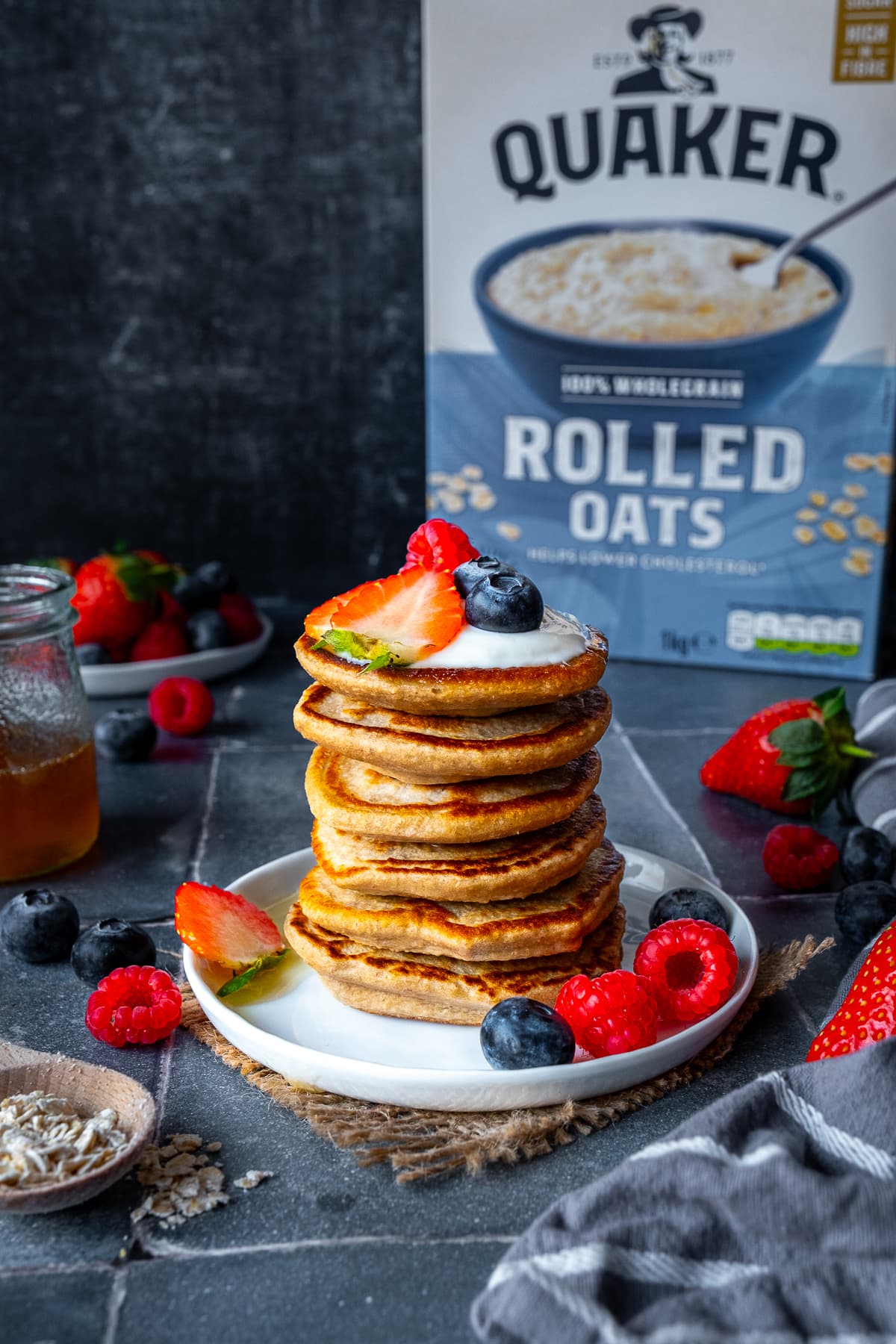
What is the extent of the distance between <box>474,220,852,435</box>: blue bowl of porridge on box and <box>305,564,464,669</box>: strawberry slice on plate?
4.60 ft

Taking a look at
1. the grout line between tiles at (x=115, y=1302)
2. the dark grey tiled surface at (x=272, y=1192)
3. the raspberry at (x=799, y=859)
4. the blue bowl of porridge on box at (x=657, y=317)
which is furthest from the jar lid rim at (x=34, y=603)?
the blue bowl of porridge on box at (x=657, y=317)

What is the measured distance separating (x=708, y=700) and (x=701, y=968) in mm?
1258

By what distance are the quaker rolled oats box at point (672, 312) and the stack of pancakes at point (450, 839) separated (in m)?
1.36

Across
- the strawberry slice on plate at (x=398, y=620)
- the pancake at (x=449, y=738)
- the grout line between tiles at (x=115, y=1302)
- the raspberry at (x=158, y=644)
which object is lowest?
the raspberry at (x=158, y=644)

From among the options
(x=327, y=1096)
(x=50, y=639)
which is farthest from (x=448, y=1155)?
(x=50, y=639)

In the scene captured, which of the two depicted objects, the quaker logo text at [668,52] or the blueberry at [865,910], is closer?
the blueberry at [865,910]

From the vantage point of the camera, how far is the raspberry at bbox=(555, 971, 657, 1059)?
4.11 feet

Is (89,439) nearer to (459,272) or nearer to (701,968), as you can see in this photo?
(459,272)

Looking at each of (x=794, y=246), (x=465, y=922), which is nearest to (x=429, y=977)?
(x=465, y=922)

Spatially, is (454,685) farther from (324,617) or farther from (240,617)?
(240,617)

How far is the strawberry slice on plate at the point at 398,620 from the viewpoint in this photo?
1284mm

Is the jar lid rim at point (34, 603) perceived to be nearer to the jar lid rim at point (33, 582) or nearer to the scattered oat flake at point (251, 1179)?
the jar lid rim at point (33, 582)

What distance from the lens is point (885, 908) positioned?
162cm

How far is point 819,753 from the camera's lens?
1994mm
